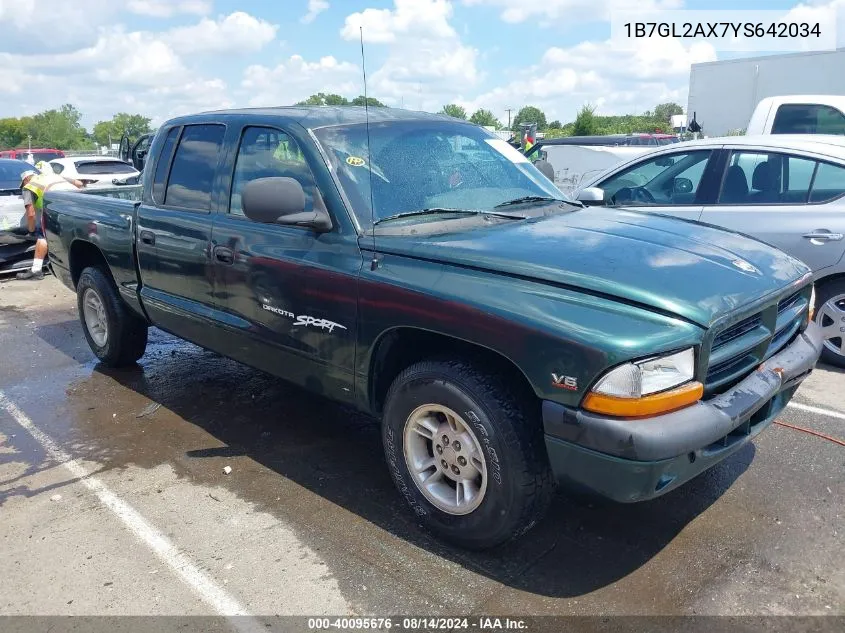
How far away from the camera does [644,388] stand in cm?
258

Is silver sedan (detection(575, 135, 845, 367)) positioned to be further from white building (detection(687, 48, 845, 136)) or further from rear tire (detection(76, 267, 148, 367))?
white building (detection(687, 48, 845, 136))

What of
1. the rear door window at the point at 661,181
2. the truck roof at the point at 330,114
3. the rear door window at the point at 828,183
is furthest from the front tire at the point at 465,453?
the rear door window at the point at 828,183

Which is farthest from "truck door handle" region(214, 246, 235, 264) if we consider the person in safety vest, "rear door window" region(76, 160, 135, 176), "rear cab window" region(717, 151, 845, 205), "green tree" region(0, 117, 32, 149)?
"green tree" region(0, 117, 32, 149)

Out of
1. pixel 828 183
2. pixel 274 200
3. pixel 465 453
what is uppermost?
pixel 274 200

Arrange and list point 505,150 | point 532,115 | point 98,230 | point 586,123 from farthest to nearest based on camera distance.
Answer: point 532,115 → point 586,123 → point 98,230 → point 505,150

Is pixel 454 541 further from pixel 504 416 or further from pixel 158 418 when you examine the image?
pixel 158 418

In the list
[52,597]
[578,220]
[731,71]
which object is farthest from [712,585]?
[731,71]

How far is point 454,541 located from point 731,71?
86.4 feet

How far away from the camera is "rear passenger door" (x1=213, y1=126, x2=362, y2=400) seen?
3475 mm

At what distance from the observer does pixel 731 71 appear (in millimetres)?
25281

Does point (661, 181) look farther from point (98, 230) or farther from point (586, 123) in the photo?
point (586, 123)

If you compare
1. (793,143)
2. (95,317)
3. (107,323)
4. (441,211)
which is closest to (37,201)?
(95,317)

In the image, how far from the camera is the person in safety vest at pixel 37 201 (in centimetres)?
903

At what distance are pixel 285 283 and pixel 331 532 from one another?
49.4 inches
